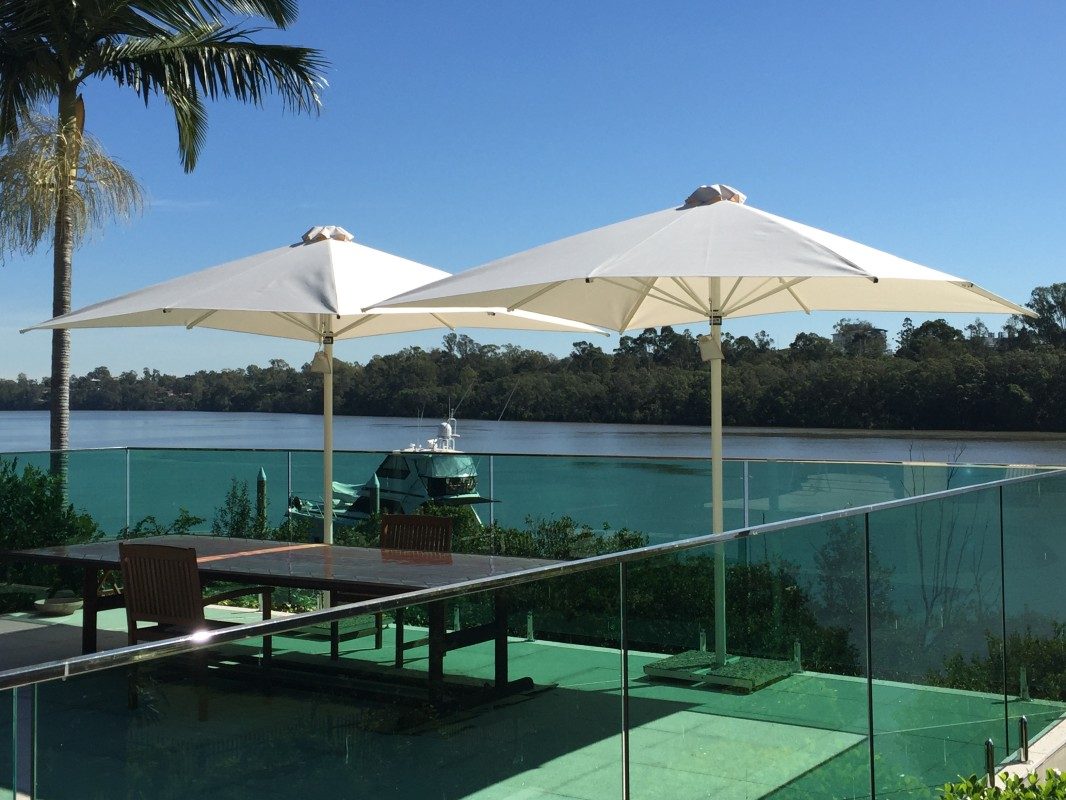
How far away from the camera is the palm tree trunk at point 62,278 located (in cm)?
1242

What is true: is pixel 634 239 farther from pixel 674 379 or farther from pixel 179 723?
pixel 674 379

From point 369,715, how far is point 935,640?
3.11 m

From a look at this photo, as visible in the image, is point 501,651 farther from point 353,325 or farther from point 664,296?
point 353,325

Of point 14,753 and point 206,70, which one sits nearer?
point 14,753

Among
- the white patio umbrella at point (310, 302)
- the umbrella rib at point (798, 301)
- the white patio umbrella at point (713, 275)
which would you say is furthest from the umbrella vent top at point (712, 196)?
the white patio umbrella at point (310, 302)

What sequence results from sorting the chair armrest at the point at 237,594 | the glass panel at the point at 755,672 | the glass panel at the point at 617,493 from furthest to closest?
the glass panel at the point at 617,493
the chair armrest at the point at 237,594
the glass panel at the point at 755,672

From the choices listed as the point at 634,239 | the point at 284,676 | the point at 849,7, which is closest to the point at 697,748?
the point at 284,676

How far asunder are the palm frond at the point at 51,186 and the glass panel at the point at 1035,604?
10703mm

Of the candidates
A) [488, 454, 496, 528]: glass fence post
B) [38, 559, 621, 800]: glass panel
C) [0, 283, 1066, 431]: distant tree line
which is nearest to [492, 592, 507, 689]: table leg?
[38, 559, 621, 800]: glass panel

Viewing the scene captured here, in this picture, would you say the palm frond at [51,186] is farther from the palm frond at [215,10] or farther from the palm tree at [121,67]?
the palm frond at [215,10]

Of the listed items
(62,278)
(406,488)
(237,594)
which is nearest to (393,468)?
(406,488)

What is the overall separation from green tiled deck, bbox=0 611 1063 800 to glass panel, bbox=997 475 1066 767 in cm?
151

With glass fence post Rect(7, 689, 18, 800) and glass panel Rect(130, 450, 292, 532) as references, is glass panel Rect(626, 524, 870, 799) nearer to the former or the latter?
glass fence post Rect(7, 689, 18, 800)

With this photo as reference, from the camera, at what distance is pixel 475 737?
8.27 feet
